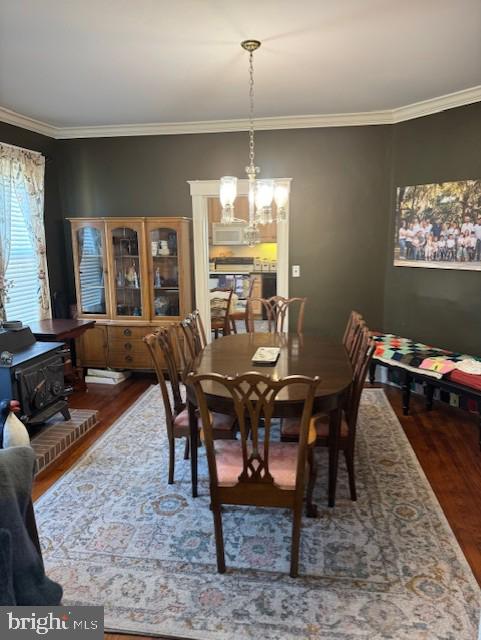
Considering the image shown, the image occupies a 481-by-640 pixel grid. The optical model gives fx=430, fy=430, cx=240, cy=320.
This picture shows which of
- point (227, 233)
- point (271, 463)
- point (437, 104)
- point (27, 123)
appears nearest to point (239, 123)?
point (437, 104)

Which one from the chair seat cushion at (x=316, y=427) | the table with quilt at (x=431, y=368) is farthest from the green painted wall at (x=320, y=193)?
the chair seat cushion at (x=316, y=427)

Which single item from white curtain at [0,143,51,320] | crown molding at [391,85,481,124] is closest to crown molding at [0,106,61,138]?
white curtain at [0,143,51,320]

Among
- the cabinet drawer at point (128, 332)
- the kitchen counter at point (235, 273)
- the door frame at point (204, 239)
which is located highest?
the door frame at point (204, 239)

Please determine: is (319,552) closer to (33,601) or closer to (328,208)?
(33,601)

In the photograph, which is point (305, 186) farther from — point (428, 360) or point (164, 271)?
point (428, 360)

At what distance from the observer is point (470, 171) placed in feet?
12.0

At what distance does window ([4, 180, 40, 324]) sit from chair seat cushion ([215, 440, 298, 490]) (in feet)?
9.37

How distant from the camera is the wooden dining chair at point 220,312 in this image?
5.14 metres

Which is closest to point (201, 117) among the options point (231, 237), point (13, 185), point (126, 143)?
point (126, 143)

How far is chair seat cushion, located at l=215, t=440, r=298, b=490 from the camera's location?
1.89m

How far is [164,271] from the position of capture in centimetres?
452

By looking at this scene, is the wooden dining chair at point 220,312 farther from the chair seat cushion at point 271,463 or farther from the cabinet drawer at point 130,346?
the chair seat cushion at point 271,463

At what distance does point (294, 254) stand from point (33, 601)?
373cm

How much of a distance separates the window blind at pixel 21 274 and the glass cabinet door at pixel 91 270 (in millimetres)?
453
